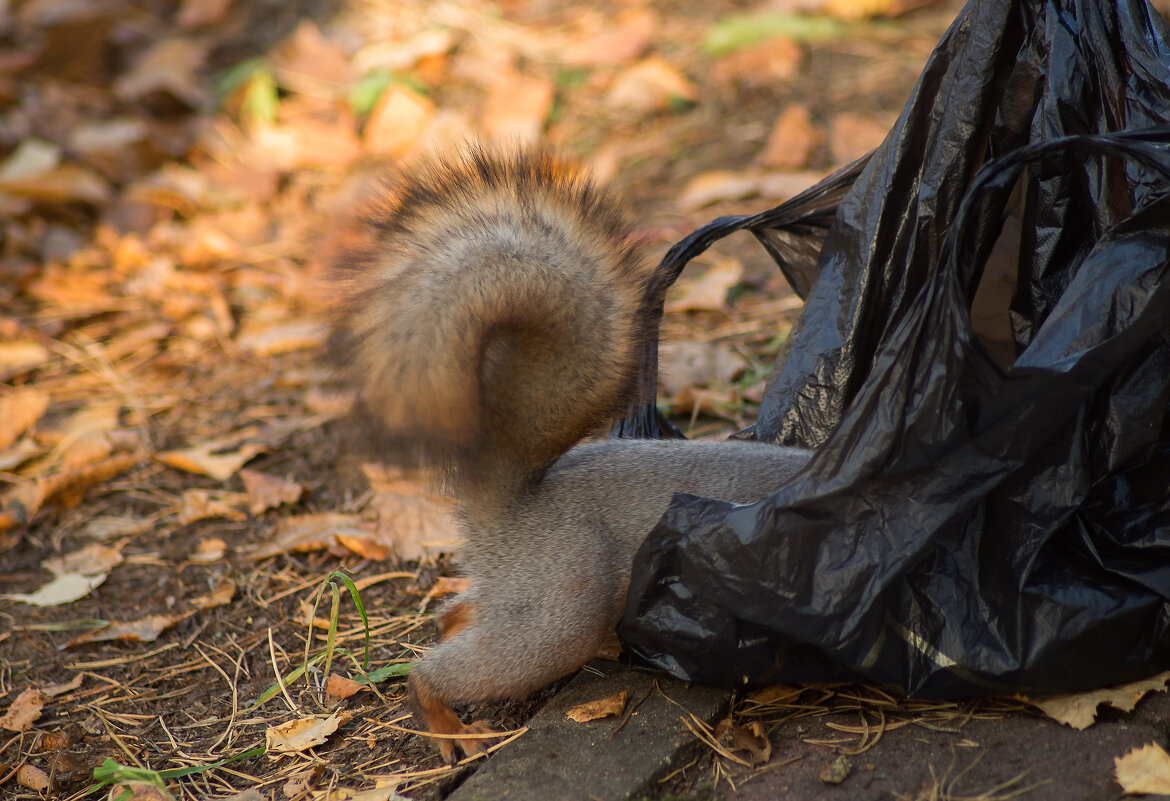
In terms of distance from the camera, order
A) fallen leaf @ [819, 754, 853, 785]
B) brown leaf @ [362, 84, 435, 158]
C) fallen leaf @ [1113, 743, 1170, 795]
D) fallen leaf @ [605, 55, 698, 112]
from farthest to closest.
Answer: brown leaf @ [362, 84, 435, 158] < fallen leaf @ [605, 55, 698, 112] < fallen leaf @ [819, 754, 853, 785] < fallen leaf @ [1113, 743, 1170, 795]

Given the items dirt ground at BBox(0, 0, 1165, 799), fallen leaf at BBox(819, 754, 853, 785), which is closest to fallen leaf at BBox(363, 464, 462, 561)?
dirt ground at BBox(0, 0, 1165, 799)

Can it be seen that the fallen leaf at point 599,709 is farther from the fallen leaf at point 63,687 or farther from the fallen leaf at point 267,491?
the fallen leaf at point 267,491

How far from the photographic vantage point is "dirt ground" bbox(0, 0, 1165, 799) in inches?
73.0

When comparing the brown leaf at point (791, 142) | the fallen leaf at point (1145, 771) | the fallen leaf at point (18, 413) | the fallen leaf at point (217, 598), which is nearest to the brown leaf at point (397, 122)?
the brown leaf at point (791, 142)

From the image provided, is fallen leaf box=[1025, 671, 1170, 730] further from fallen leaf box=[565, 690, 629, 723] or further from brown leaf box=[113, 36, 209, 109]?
brown leaf box=[113, 36, 209, 109]

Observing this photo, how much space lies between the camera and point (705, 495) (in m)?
1.73

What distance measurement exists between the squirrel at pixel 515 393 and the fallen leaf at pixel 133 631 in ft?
2.53

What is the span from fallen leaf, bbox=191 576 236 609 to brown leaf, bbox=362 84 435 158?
293cm

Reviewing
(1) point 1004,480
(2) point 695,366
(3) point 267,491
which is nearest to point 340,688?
(3) point 267,491

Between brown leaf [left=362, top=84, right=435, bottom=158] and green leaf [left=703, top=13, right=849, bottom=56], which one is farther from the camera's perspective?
brown leaf [left=362, top=84, right=435, bottom=158]

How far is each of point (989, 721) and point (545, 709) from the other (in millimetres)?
731

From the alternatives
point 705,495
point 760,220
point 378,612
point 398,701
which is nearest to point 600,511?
point 705,495

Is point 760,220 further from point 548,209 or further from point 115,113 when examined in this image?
point 115,113

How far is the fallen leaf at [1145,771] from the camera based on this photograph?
1.31m
